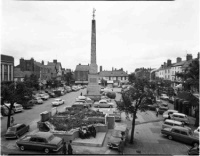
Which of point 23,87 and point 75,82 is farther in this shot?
point 75,82

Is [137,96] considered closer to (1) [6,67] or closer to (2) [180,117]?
(2) [180,117]

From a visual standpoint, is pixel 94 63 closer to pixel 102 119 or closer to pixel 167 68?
pixel 102 119

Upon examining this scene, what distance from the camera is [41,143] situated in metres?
12.8

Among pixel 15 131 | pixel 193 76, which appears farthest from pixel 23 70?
pixel 193 76

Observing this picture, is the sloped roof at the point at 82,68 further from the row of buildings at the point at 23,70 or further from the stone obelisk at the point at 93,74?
the stone obelisk at the point at 93,74

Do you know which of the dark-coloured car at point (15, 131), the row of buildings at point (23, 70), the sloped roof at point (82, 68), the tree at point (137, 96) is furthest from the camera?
the sloped roof at point (82, 68)

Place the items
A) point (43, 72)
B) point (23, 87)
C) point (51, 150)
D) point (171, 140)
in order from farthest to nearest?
point (43, 72) → point (23, 87) → point (171, 140) → point (51, 150)

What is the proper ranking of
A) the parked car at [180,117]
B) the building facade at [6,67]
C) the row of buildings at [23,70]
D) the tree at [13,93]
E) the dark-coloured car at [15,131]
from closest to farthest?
1. the dark-coloured car at [15,131]
2. the tree at [13,93]
3. the parked car at [180,117]
4. the building facade at [6,67]
5. the row of buildings at [23,70]

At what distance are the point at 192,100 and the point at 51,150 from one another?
53.4 ft

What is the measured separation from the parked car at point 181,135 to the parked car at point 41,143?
9.85 m

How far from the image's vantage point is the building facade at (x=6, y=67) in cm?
3875

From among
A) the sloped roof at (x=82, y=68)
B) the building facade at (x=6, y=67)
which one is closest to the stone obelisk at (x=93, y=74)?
the building facade at (x=6, y=67)

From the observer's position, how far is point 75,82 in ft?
308

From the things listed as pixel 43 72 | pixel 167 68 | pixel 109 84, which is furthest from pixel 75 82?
pixel 167 68
